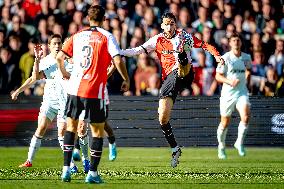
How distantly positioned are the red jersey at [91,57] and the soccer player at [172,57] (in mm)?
3481

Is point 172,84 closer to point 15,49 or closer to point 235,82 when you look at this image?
point 235,82

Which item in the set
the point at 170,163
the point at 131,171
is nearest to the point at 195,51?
the point at 170,163

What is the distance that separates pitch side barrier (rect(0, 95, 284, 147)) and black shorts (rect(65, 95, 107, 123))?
8959mm

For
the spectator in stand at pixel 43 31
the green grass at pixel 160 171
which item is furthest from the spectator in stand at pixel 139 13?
the green grass at pixel 160 171

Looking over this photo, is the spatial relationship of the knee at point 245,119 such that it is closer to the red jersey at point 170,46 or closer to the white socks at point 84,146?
the red jersey at point 170,46

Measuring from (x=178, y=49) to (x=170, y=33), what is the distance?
33cm

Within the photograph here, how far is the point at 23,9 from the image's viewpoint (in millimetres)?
25641

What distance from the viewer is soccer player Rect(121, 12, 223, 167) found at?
16.3m

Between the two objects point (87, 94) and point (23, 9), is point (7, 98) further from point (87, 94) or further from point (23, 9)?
point (87, 94)

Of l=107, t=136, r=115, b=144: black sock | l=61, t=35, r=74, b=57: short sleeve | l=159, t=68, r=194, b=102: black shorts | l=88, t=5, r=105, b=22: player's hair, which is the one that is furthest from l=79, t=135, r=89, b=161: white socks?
l=88, t=5, r=105, b=22: player's hair

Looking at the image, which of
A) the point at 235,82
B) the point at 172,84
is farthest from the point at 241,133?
the point at 172,84

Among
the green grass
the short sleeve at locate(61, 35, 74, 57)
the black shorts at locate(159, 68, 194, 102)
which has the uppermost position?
the short sleeve at locate(61, 35, 74, 57)

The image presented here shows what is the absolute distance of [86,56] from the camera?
12.8 meters

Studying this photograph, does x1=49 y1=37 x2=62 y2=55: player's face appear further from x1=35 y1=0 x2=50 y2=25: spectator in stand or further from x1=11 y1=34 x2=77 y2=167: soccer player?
x1=35 y1=0 x2=50 y2=25: spectator in stand
